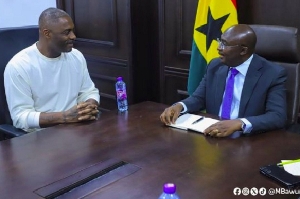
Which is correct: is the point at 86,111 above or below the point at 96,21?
below

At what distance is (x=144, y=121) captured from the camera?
1958 millimetres

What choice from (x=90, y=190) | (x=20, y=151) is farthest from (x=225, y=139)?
(x=20, y=151)

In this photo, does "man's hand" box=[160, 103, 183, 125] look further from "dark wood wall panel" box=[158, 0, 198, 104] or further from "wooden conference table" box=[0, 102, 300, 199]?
"dark wood wall panel" box=[158, 0, 198, 104]

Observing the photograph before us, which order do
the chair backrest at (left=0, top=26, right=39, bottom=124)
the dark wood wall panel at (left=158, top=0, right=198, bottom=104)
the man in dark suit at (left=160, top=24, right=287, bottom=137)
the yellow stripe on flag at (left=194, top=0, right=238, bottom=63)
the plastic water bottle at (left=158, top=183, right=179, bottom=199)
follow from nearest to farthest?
the plastic water bottle at (left=158, top=183, right=179, bottom=199), the man in dark suit at (left=160, top=24, right=287, bottom=137), the chair backrest at (left=0, top=26, right=39, bottom=124), the yellow stripe on flag at (left=194, top=0, right=238, bottom=63), the dark wood wall panel at (left=158, top=0, right=198, bottom=104)

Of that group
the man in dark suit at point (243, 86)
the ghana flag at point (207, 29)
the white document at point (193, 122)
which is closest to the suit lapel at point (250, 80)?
the man in dark suit at point (243, 86)

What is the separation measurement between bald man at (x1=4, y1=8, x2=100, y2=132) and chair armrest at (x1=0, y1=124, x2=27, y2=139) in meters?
0.03

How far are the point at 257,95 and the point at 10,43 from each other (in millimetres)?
1487

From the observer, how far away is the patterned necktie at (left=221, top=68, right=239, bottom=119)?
2.10 metres

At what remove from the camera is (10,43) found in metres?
2.32

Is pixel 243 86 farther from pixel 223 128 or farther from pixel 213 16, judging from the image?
pixel 213 16

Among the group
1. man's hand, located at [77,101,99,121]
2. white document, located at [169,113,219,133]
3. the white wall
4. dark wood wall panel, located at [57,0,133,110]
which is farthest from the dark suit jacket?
the white wall

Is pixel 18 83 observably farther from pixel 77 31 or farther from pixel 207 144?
pixel 77 31

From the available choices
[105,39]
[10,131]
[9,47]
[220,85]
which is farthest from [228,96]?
[105,39]

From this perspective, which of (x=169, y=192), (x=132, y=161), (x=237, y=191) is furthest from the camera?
(x=132, y=161)
